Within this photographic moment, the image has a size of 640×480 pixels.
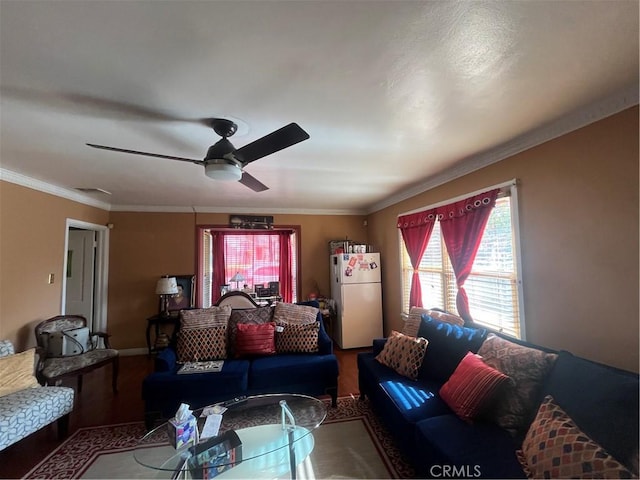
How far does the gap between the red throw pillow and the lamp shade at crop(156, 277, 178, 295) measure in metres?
1.89

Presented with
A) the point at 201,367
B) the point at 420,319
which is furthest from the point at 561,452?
the point at 201,367

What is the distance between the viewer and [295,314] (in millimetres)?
3275

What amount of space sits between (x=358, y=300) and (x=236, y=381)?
246cm

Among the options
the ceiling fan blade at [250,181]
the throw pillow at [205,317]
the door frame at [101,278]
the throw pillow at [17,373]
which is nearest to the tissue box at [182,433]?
the throw pillow at [205,317]

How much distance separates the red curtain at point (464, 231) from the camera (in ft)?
8.69

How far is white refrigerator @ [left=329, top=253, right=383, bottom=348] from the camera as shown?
446cm

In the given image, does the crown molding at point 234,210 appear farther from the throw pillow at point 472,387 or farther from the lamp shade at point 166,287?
the throw pillow at point 472,387

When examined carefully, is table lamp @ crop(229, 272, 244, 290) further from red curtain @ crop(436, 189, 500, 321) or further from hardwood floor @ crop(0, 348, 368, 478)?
red curtain @ crop(436, 189, 500, 321)

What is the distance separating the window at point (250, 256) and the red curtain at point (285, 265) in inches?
0.8

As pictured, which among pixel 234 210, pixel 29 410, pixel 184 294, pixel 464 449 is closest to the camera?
pixel 464 449

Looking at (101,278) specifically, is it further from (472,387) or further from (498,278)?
(498,278)

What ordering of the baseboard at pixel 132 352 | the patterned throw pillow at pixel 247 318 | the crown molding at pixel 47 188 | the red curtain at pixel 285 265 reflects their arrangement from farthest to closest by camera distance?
1. the red curtain at pixel 285 265
2. the baseboard at pixel 132 352
3. the patterned throw pillow at pixel 247 318
4. the crown molding at pixel 47 188

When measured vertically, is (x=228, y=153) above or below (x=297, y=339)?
above

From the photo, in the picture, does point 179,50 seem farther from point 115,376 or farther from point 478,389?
point 115,376
